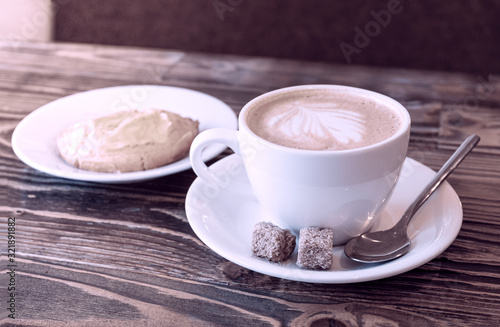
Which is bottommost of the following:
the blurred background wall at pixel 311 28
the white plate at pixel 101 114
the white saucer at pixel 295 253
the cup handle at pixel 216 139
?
the blurred background wall at pixel 311 28

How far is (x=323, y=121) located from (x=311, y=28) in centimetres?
162

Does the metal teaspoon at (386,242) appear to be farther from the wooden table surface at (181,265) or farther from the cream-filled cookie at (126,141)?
the cream-filled cookie at (126,141)

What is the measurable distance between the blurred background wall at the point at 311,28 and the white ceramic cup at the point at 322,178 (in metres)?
1.59

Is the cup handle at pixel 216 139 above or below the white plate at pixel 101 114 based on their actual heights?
above

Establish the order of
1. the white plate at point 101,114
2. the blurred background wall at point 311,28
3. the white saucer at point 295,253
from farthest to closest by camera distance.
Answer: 1. the blurred background wall at point 311,28
2. the white plate at point 101,114
3. the white saucer at point 295,253

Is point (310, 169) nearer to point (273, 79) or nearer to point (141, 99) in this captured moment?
point (141, 99)

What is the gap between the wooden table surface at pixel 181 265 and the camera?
0.68 meters

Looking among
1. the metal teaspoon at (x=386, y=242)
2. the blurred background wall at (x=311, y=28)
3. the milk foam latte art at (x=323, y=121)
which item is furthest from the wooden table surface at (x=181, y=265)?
the blurred background wall at (x=311, y=28)

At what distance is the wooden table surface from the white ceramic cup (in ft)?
0.33

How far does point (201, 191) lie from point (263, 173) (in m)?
0.14

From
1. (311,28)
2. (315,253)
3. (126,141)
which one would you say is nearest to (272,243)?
(315,253)

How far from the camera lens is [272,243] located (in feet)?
2.39

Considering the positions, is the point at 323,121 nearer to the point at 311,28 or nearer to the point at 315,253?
the point at 315,253

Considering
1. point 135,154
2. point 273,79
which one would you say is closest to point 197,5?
point 273,79
